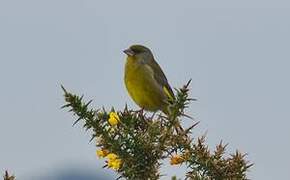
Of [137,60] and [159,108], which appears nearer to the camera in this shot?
[159,108]

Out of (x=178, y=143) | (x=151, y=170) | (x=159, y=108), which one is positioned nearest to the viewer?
(x=151, y=170)

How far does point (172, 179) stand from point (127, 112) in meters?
0.51

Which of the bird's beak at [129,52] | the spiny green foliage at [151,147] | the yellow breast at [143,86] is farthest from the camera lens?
the bird's beak at [129,52]

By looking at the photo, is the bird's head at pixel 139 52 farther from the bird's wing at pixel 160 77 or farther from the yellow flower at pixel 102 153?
the yellow flower at pixel 102 153

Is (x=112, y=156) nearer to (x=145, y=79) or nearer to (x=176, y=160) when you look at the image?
(x=176, y=160)

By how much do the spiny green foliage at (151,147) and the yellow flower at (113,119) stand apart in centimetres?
2

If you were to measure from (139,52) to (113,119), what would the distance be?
19.7 ft

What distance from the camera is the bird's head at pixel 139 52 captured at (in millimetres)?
10438

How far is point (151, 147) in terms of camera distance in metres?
4.23

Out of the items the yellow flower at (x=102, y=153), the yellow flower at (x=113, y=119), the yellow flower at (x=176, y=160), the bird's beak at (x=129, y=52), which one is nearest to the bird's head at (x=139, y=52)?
the bird's beak at (x=129, y=52)

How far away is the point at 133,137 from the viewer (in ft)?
14.1

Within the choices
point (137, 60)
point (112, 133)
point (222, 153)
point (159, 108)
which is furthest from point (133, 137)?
point (137, 60)

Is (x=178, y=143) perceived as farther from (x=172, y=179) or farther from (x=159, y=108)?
(x=159, y=108)

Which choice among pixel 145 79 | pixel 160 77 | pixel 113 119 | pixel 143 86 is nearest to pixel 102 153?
pixel 113 119
